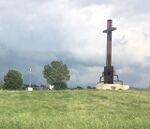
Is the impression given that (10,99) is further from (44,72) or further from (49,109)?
(44,72)

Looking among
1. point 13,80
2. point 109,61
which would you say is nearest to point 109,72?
point 109,61

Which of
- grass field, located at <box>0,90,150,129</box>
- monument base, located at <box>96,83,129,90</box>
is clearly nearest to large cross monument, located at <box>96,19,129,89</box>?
monument base, located at <box>96,83,129,90</box>

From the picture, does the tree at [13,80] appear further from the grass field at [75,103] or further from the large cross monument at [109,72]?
the grass field at [75,103]

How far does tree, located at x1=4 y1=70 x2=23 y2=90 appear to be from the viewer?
82.8 m

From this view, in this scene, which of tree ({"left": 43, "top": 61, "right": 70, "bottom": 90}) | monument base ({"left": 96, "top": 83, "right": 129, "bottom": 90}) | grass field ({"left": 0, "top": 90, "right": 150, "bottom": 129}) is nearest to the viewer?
grass field ({"left": 0, "top": 90, "right": 150, "bottom": 129})

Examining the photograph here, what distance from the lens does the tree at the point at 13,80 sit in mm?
82750

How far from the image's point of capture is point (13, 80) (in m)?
83.5

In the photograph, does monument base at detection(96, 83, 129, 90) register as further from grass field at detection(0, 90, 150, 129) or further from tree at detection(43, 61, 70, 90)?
tree at detection(43, 61, 70, 90)

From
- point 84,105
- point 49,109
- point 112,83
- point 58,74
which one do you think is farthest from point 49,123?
point 58,74

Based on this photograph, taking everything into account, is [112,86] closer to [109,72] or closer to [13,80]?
[109,72]

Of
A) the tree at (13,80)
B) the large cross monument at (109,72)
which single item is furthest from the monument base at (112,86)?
the tree at (13,80)

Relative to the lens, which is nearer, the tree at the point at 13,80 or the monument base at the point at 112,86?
the monument base at the point at 112,86

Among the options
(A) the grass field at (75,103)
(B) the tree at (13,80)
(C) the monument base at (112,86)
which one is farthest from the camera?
(B) the tree at (13,80)

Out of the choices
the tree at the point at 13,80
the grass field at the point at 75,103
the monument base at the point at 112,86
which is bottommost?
the grass field at the point at 75,103
